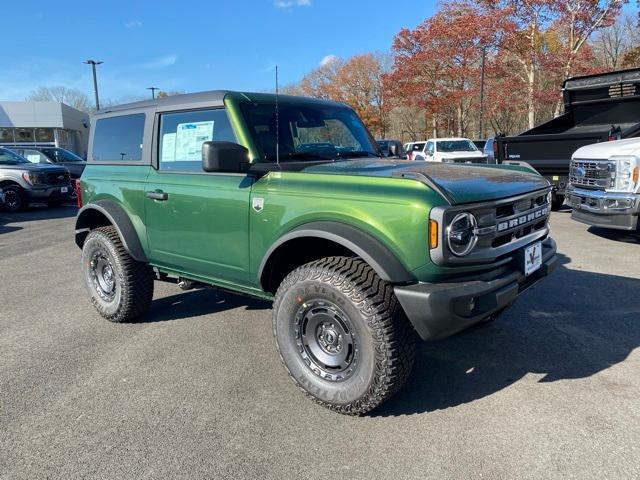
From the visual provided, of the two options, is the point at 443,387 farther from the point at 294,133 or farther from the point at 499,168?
the point at 294,133

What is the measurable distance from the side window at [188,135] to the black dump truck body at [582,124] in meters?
7.93

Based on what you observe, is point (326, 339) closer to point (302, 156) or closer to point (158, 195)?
point (302, 156)

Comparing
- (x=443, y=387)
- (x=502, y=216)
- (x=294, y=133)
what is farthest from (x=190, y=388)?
(x=502, y=216)

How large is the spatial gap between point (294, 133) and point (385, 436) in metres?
2.27

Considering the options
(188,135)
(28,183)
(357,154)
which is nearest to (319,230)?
(357,154)

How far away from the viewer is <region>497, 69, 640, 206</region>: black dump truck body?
30.0 feet

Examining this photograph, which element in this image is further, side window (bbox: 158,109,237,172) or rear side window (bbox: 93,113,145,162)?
rear side window (bbox: 93,113,145,162)

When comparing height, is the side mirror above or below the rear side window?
below

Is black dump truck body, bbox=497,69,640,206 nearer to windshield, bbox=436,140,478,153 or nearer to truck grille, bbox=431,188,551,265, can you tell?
truck grille, bbox=431,188,551,265

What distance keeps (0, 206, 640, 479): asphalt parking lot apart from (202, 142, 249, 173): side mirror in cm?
149

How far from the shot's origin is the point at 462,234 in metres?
2.61

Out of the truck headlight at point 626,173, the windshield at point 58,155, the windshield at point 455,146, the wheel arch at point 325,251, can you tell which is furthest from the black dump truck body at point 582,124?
the windshield at point 58,155

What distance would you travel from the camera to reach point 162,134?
4090 millimetres

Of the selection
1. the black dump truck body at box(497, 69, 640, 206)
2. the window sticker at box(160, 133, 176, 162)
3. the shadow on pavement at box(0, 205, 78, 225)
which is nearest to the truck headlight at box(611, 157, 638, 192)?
the black dump truck body at box(497, 69, 640, 206)
